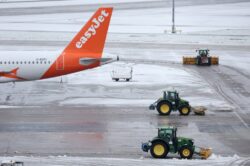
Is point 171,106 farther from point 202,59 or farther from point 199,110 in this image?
point 202,59

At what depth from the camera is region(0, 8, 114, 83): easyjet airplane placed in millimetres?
59719

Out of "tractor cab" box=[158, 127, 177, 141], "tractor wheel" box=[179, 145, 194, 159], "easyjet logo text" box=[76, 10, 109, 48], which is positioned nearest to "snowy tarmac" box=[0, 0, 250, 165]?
"tractor wheel" box=[179, 145, 194, 159]

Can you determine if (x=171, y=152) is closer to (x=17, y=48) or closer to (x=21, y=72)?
(x=21, y=72)

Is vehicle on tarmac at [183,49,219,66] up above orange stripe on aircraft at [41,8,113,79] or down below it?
below

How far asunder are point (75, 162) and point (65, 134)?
8299 mm

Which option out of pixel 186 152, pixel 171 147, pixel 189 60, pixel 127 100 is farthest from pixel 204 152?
pixel 189 60

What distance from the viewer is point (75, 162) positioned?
3888cm

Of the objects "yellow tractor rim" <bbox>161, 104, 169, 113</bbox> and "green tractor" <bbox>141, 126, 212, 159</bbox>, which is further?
"yellow tractor rim" <bbox>161, 104, 169, 113</bbox>

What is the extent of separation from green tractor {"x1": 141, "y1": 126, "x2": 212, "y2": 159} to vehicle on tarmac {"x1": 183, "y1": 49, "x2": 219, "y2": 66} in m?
42.0

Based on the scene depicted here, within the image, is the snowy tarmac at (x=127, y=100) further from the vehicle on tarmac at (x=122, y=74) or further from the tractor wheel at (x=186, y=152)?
the vehicle on tarmac at (x=122, y=74)

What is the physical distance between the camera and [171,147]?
40094 mm

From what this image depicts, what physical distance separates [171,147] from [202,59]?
42.5 meters

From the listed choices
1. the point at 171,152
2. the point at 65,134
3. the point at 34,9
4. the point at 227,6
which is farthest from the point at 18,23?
the point at 171,152

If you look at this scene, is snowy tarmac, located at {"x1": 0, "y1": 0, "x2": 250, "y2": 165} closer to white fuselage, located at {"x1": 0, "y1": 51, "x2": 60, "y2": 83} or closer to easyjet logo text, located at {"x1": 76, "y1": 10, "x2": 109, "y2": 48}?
white fuselage, located at {"x1": 0, "y1": 51, "x2": 60, "y2": 83}
